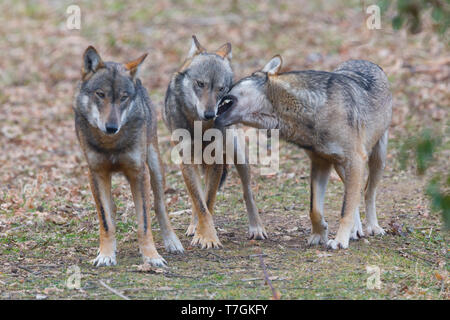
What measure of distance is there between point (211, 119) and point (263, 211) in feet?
7.27

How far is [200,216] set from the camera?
7281 mm

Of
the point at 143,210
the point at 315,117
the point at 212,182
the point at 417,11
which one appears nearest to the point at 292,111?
the point at 315,117

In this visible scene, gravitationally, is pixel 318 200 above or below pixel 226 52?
below

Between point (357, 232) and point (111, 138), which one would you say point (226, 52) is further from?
point (357, 232)

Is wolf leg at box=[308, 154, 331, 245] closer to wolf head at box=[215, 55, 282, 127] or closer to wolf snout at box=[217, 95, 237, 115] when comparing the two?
wolf head at box=[215, 55, 282, 127]

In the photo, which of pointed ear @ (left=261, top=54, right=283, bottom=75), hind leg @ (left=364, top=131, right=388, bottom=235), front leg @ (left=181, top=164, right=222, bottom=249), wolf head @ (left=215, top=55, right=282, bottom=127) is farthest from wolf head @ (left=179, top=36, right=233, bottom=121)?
hind leg @ (left=364, top=131, right=388, bottom=235)

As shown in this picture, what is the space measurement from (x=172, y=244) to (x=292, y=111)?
6.61 ft

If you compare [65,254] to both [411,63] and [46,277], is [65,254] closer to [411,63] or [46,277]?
[46,277]

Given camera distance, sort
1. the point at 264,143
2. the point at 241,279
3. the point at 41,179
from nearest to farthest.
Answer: the point at 241,279, the point at 41,179, the point at 264,143

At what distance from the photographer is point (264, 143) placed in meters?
11.8

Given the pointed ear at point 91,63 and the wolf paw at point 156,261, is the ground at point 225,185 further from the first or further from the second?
the pointed ear at point 91,63

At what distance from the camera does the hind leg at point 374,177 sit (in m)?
7.69

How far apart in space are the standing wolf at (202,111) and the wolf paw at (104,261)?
1172 mm
